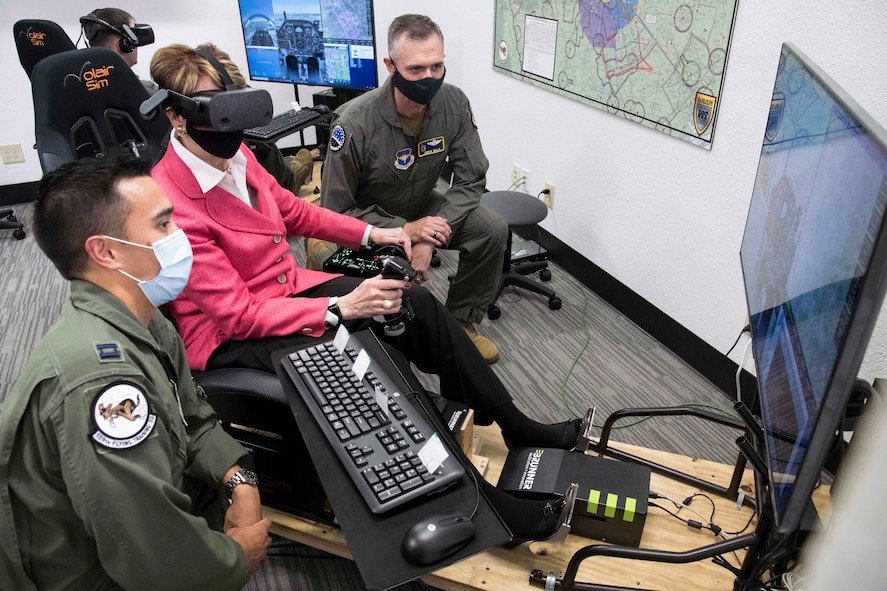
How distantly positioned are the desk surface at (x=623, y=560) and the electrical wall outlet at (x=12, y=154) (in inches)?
140

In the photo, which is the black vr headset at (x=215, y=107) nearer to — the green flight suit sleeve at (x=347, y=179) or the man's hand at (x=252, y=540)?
the green flight suit sleeve at (x=347, y=179)

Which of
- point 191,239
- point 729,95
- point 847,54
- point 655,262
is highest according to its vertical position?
point 847,54

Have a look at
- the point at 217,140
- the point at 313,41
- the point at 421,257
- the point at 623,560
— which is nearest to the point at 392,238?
the point at 421,257

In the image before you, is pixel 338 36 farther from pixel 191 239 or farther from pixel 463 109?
pixel 191 239

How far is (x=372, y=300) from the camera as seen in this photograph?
1.64 meters

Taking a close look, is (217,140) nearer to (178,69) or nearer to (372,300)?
(178,69)

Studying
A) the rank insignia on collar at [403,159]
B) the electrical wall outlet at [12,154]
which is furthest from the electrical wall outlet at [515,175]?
the electrical wall outlet at [12,154]

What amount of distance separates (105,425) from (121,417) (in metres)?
0.03

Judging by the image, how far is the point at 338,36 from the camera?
141 inches

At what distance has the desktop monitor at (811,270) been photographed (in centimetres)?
69

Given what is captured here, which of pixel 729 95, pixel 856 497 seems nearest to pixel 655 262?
pixel 729 95

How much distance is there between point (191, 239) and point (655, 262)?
6.14ft

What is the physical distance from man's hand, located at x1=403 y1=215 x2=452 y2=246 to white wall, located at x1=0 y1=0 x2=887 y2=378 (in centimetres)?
87

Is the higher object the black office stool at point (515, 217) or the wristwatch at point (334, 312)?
the wristwatch at point (334, 312)
